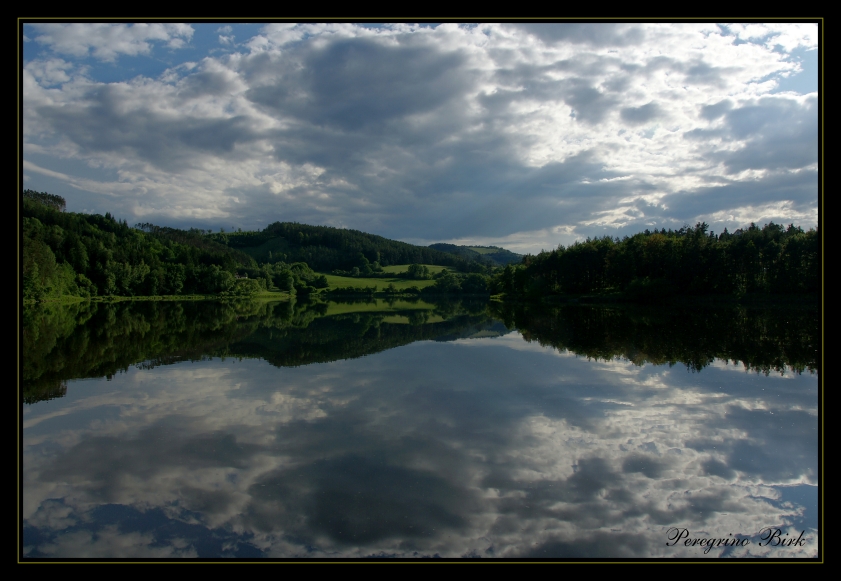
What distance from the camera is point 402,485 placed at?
729 cm

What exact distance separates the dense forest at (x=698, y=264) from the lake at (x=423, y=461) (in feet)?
178

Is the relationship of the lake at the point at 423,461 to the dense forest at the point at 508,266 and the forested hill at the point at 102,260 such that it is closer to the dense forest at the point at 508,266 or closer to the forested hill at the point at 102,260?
the dense forest at the point at 508,266

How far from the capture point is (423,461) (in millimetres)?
8320

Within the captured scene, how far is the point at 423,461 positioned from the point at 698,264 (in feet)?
238

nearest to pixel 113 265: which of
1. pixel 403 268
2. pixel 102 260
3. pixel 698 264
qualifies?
pixel 102 260

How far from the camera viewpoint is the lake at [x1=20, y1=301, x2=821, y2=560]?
236 inches

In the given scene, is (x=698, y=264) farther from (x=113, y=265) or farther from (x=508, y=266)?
(x=113, y=265)

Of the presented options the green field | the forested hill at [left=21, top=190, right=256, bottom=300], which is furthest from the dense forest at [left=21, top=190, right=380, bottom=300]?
the green field

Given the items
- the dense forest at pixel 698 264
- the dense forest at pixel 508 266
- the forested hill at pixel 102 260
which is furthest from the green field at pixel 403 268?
the dense forest at pixel 698 264
